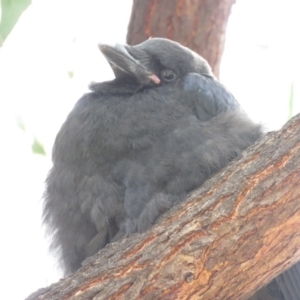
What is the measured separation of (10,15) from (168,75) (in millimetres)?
985

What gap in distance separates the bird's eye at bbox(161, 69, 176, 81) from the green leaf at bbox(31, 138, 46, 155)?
3.80 ft

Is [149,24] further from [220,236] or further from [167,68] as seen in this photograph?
[220,236]

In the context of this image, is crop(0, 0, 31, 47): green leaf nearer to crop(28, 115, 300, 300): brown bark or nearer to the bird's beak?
the bird's beak

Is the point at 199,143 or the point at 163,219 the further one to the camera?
the point at 199,143

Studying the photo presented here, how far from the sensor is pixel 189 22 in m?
3.83

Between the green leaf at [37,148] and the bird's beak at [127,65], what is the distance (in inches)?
40.9

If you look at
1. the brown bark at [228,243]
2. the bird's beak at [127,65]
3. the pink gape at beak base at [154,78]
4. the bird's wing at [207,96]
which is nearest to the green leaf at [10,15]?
the bird's beak at [127,65]

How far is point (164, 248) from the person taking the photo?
7.11ft

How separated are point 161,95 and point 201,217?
3.23 ft

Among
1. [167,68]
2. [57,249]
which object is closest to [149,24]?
[167,68]

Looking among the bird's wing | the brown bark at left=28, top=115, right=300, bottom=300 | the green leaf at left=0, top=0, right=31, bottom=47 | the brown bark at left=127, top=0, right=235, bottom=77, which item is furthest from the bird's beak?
the brown bark at left=28, top=115, right=300, bottom=300

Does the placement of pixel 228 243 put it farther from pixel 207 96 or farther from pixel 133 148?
pixel 207 96

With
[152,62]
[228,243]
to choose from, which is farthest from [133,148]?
[228,243]

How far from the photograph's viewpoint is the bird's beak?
10.2 feet
